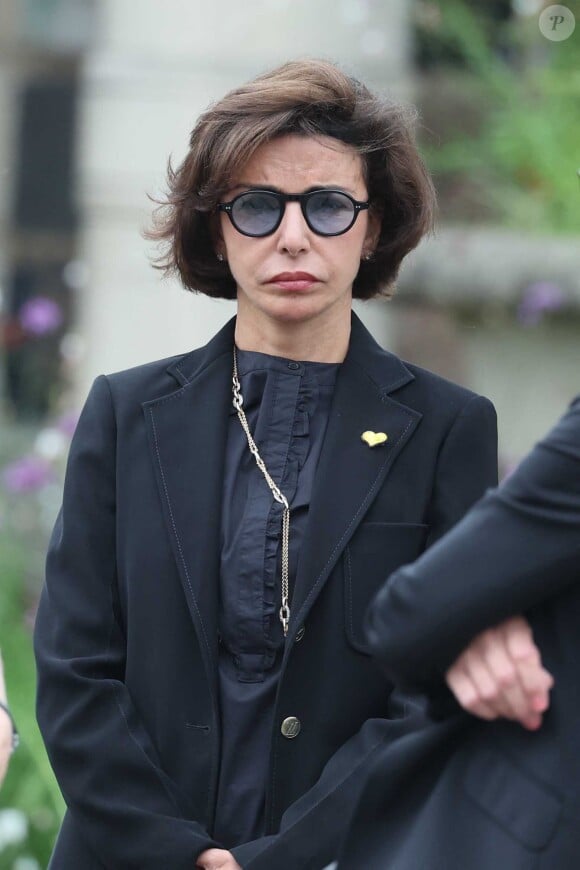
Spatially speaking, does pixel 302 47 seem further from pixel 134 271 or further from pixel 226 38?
pixel 134 271

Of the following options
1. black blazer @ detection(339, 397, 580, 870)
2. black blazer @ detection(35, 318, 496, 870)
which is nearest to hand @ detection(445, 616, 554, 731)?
black blazer @ detection(339, 397, 580, 870)

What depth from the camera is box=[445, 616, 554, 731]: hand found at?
6.28 ft

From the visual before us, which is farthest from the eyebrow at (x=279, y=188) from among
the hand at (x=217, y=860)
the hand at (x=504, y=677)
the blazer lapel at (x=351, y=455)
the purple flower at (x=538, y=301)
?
the purple flower at (x=538, y=301)

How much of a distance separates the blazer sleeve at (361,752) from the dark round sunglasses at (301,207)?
1.17 feet

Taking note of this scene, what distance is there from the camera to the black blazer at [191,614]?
250 cm

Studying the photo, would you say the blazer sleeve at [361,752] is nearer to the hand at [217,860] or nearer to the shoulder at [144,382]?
the hand at [217,860]

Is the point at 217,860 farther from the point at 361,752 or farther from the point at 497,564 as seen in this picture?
the point at 497,564

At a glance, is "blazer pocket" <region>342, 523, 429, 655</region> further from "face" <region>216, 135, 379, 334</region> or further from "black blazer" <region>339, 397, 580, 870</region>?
A: "black blazer" <region>339, 397, 580, 870</region>

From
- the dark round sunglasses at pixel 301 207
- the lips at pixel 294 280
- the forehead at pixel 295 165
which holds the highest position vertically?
the forehead at pixel 295 165

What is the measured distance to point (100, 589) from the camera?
8.44ft

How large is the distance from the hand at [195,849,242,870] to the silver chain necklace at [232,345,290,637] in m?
0.33

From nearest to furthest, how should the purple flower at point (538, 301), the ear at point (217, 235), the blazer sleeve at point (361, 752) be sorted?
the blazer sleeve at point (361, 752), the ear at point (217, 235), the purple flower at point (538, 301)

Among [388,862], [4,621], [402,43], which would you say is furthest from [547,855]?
[402,43]

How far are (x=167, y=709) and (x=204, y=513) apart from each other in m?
0.30
